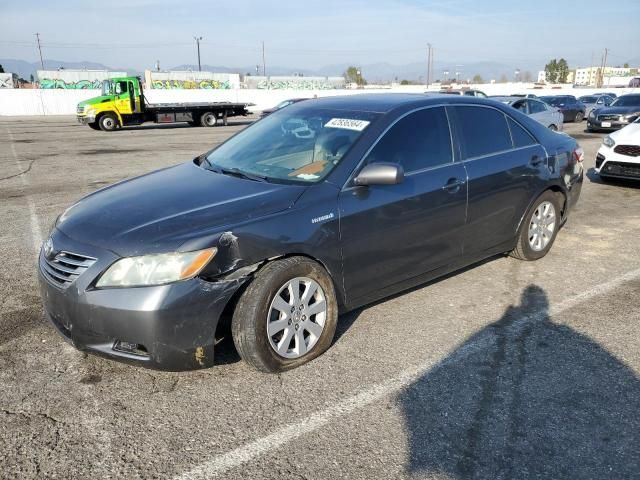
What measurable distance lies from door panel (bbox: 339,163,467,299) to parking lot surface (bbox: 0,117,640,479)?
41 centimetres

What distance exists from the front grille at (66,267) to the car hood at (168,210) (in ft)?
0.35

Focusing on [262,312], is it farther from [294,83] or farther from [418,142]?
[294,83]

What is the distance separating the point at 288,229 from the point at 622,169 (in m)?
7.58

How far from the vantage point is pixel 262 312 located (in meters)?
3.05

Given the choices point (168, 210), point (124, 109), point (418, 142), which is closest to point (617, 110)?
point (418, 142)

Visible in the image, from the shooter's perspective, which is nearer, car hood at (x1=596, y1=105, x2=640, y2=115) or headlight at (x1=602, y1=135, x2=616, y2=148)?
headlight at (x1=602, y1=135, x2=616, y2=148)

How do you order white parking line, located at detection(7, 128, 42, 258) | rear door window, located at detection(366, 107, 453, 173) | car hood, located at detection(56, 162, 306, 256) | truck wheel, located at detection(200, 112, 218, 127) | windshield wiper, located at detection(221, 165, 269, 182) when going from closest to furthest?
car hood, located at detection(56, 162, 306, 256)
windshield wiper, located at detection(221, 165, 269, 182)
rear door window, located at detection(366, 107, 453, 173)
white parking line, located at detection(7, 128, 42, 258)
truck wheel, located at detection(200, 112, 218, 127)

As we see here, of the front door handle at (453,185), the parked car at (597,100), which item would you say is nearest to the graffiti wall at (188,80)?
the parked car at (597,100)

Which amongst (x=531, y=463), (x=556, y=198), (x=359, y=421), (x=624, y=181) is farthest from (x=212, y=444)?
(x=624, y=181)

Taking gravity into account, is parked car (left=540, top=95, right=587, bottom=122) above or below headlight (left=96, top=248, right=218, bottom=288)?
below

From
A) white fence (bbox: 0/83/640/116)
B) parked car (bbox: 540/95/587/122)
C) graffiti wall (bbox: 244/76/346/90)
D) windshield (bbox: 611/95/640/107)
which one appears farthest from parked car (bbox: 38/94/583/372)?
graffiti wall (bbox: 244/76/346/90)

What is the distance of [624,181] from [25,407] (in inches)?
399

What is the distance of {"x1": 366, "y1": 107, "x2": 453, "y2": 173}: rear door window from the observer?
3.79 metres

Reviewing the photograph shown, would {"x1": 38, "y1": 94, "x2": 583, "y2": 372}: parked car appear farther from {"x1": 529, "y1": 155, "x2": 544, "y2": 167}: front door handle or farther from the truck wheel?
the truck wheel
